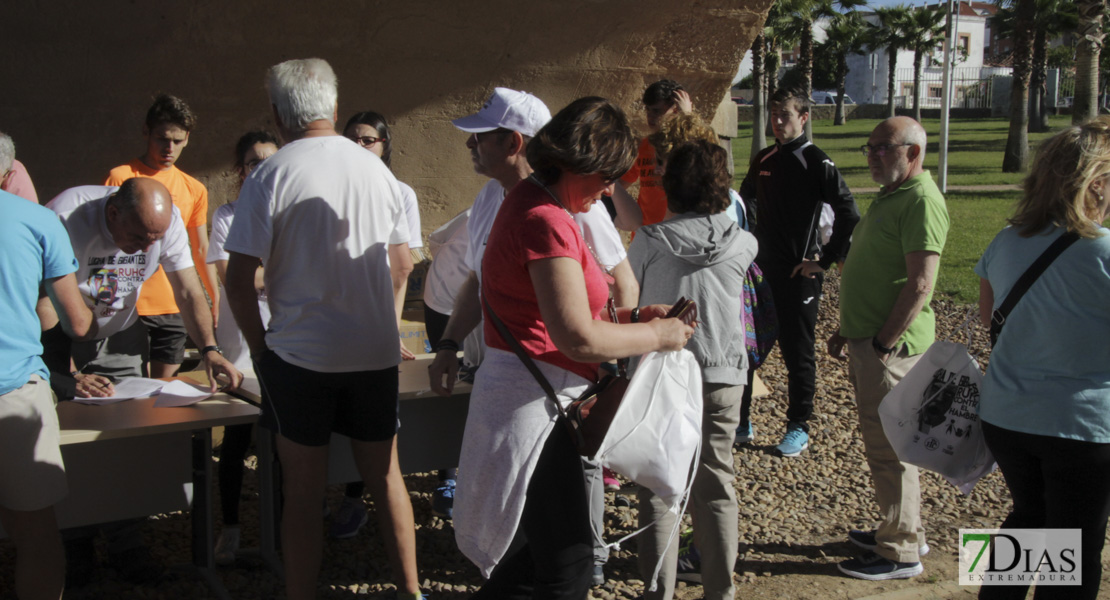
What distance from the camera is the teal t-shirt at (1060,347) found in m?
2.47

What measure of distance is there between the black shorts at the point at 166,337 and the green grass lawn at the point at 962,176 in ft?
11.8

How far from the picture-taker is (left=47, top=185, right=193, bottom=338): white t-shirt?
3.27 meters

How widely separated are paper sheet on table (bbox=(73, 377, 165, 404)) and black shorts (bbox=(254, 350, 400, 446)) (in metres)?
0.69

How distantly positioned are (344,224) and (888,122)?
2.12 m

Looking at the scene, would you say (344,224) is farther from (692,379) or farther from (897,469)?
(897,469)

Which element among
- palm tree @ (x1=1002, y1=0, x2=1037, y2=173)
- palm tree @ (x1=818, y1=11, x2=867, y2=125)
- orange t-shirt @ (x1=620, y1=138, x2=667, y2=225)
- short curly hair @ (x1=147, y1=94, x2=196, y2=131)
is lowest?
orange t-shirt @ (x1=620, y1=138, x2=667, y2=225)

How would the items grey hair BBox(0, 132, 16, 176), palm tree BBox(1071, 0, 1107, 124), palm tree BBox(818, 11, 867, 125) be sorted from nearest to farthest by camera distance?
grey hair BBox(0, 132, 16, 176) < palm tree BBox(1071, 0, 1107, 124) < palm tree BBox(818, 11, 867, 125)

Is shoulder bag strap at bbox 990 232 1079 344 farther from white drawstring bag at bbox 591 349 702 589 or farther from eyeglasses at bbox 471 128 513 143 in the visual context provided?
eyeglasses at bbox 471 128 513 143

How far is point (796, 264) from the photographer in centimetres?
489

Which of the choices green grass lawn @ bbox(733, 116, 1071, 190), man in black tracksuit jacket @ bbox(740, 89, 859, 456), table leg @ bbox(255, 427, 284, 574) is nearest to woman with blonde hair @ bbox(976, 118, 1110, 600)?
man in black tracksuit jacket @ bbox(740, 89, 859, 456)

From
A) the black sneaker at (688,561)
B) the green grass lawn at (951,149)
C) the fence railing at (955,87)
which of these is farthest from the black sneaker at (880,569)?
the fence railing at (955,87)

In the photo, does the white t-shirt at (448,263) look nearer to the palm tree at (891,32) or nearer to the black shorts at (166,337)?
the black shorts at (166,337)

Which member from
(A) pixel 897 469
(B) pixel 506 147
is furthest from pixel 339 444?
(A) pixel 897 469

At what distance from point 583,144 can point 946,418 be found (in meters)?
1.65
